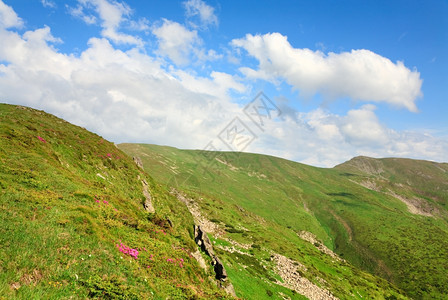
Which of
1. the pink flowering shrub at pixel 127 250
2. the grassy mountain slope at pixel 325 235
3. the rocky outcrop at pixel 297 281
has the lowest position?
the rocky outcrop at pixel 297 281

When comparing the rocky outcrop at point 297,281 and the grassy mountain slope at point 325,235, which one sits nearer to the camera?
the rocky outcrop at point 297,281

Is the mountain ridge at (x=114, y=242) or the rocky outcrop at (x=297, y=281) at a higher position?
the mountain ridge at (x=114, y=242)

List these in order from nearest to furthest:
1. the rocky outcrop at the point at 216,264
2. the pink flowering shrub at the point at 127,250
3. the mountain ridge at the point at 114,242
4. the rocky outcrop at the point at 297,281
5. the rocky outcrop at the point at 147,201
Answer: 1. the mountain ridge at the point at 114,242
2. the pink flowering shrub at the point at 127,250
3. the rocky outcrop at the point at 216,264
4. the rocky outcrop at the point at 147,201
5. the rocky outcrop at the point at 297,281

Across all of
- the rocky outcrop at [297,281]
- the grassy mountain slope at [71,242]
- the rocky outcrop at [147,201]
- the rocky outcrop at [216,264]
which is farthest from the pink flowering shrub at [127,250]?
the rocky outcrop at [297,281]

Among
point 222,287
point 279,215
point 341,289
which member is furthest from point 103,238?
point 279,215

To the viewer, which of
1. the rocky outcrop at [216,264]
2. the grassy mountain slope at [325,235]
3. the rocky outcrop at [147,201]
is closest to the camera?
the rocky outcrop at [216,264]

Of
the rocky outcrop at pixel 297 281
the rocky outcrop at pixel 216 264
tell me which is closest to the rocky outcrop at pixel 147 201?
the rocky outcrop at pixel 216 264

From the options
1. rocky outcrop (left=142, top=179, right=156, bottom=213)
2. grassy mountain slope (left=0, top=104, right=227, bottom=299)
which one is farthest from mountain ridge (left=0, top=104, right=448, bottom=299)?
rocky outcrop (left=142, top=179, right=156, bottom=213)

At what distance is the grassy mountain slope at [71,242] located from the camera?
11.2 meters

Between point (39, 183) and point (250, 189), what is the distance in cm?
15970

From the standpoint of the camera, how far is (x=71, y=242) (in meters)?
14.6

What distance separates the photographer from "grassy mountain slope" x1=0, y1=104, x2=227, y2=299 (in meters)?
11.2

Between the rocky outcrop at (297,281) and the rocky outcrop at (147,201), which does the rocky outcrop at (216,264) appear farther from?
the rocky outcrop at (297,281)

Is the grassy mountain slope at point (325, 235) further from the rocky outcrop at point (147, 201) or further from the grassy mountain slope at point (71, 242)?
the grassy mountain slope at point (71, 242)
